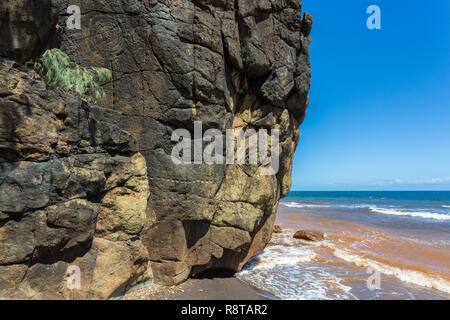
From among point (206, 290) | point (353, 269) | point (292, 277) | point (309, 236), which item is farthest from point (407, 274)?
point (206, 290)

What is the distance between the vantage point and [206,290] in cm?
648

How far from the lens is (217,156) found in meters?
6.83

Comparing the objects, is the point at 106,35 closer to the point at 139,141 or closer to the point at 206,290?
the point at 139,141

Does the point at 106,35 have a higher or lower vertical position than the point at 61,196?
higher

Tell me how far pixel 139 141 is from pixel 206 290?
442 cm

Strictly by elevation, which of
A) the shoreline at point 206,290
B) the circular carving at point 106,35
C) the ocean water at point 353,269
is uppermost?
the circular carving at point 106,35

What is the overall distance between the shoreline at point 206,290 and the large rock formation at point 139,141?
0.30 m

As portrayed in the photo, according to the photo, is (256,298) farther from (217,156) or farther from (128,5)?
(128,5)
